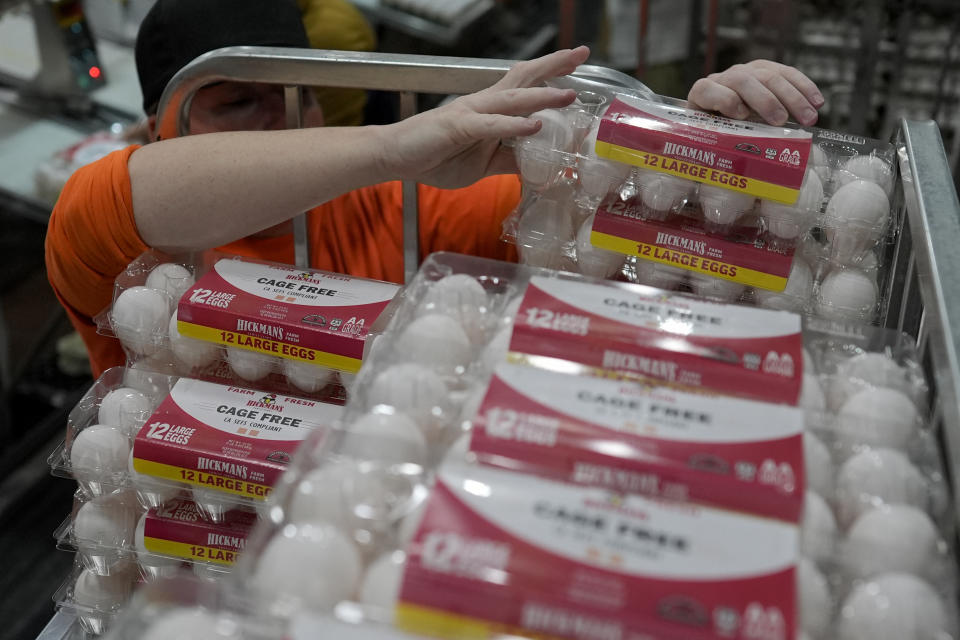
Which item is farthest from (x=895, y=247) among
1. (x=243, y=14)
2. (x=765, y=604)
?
(x=243, y=14)

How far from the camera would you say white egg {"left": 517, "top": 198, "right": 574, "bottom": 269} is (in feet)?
4.27

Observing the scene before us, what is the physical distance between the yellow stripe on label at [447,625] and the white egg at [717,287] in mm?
636

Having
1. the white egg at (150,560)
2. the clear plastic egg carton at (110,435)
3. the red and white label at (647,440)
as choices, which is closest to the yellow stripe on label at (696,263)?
the red and white label at (647,440)

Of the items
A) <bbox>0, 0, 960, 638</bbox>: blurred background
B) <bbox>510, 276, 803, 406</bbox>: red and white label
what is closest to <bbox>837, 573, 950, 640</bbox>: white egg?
<bbox>510, 276, 803, 406</bbox>: red and white label

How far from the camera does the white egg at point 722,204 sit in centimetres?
117

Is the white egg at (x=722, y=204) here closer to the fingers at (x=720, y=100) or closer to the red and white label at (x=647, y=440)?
the fingers at (x=720, y=100)

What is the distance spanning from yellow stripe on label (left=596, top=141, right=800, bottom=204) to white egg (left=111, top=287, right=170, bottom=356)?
0.69 metres

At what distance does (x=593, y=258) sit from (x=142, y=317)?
676 mm

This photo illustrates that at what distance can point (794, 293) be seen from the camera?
1.19 m

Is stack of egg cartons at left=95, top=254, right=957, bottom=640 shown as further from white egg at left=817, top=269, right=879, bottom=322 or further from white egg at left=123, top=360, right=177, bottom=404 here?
white egg at left=123, top=360, right=177, bottom=404

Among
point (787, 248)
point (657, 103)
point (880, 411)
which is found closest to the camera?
point (880, 411)

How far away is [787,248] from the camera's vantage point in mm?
1188

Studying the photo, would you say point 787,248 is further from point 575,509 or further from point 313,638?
point 313,638

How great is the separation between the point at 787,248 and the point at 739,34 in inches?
108
